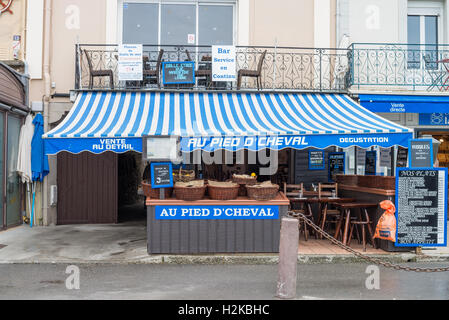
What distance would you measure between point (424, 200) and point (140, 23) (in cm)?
821

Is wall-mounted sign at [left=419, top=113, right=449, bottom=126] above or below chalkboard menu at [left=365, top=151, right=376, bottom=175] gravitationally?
above

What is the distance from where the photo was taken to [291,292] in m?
5.71

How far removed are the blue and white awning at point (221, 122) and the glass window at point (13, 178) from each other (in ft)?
7.76

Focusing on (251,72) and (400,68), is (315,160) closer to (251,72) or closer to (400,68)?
(251,72)

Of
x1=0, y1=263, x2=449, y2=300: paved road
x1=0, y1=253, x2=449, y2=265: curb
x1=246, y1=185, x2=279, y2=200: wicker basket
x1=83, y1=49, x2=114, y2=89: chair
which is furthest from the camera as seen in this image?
x1=83, y1=49, x2=114, y2=89: chair

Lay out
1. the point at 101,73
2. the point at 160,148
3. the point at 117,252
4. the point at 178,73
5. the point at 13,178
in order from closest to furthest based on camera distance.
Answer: the point at 160,148
the point at 117,252
the point at 101,73
the point at 178,73
the point at 13,178

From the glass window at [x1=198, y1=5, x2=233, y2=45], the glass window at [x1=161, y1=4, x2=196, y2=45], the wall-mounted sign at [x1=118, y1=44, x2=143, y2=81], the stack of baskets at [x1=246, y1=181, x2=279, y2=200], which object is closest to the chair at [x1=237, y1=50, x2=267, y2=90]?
the glass window at [x1=198, y1=5, x2=233, y2=45]

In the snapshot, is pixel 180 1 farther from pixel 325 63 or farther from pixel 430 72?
pixel 430 72

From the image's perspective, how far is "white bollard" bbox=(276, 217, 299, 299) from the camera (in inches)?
224

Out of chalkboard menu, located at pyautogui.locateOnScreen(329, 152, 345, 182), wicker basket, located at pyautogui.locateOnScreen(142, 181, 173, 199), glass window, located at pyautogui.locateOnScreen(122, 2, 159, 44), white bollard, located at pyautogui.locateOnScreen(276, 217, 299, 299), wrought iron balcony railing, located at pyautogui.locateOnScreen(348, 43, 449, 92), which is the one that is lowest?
white bollard, located at pyautogui.locateOnScreen(276, 217, 299, 299)

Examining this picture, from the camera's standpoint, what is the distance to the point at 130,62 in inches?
419

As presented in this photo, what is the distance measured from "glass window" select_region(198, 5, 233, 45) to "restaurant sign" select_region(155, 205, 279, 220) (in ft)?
18.2

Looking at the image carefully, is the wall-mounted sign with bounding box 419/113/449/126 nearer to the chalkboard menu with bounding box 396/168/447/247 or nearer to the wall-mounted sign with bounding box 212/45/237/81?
the chalkboard menu with bounding box 396/168/447/247

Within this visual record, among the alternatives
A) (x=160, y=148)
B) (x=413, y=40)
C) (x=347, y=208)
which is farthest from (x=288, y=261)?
(x=413, y=40)
